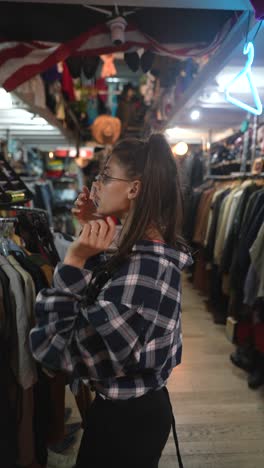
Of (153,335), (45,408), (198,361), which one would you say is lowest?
(198,361)

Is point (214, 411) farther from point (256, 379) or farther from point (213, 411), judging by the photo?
point (256, 379)

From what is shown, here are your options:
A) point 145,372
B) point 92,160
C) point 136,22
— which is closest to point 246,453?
point 145,372

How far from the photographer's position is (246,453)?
1.78 meters

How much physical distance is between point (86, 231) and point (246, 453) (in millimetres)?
1699

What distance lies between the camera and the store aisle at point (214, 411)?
176 cm

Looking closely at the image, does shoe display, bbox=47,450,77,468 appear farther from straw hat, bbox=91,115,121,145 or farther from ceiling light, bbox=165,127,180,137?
straw hat, bbox=91,115,121,145

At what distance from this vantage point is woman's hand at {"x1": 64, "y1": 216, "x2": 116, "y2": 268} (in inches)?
32.9

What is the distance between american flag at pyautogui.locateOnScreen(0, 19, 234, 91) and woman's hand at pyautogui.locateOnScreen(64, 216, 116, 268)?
1297mm

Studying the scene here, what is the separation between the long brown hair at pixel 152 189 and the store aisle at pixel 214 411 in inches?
56.7

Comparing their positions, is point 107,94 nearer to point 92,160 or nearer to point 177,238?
point 92,160

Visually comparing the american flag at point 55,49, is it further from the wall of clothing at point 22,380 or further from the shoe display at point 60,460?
the shoe display at point 60,460

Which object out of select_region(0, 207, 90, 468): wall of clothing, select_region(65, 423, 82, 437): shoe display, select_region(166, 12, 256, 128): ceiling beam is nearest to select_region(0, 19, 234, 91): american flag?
select_region(166, 12, 256, 128): ceiling beam

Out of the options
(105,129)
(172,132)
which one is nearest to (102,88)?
(105,129)

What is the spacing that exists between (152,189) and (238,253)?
1.78 metres
